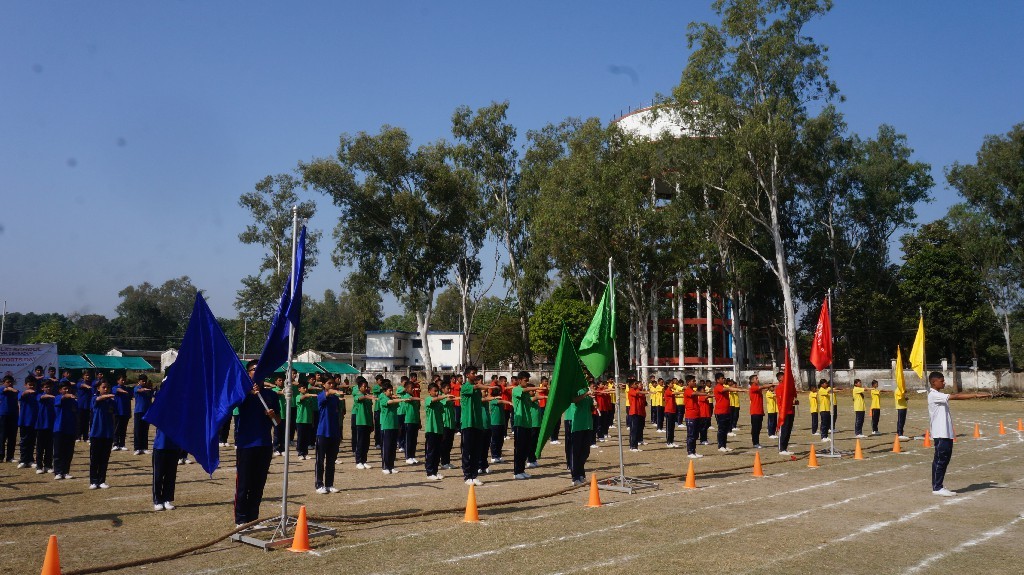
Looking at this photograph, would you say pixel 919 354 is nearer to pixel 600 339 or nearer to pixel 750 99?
pixel 600 339

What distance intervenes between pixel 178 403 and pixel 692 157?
39858 mm

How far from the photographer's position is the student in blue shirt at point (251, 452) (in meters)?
9.89

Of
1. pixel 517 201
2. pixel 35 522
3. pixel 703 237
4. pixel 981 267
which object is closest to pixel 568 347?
pixel 35 522

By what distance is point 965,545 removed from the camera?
9.33m

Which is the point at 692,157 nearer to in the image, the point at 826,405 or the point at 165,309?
the point at 826,405

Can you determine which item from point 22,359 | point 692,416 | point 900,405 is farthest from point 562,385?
point 22,359

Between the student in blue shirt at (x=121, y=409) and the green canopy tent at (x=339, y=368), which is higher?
the green canopy tent at (x=339, y=368)

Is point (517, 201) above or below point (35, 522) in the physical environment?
above

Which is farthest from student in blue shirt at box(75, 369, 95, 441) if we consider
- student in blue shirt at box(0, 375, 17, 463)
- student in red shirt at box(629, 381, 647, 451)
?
student in red shirt at box(629, 381, 647, 451)

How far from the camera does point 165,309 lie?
385ft

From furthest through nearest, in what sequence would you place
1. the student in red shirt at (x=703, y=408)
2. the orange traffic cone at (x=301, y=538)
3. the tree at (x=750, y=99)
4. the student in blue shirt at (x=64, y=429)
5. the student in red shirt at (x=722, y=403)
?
the tree at (x=750, y=99), the student in red shirt at (x=703, y=408), the student in red shirt at (x=722, y=403), the student in blue shirt at (x=64, y=429), the orange traffic cone at (x=301, y=538)

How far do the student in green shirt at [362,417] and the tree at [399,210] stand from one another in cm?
3287

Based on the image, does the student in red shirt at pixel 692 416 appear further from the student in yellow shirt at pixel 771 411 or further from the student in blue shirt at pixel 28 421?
the student in blue shirt at pixel 28 421

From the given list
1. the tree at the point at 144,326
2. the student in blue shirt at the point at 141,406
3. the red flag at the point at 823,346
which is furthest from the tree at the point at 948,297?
the tree at the point at 144,326
